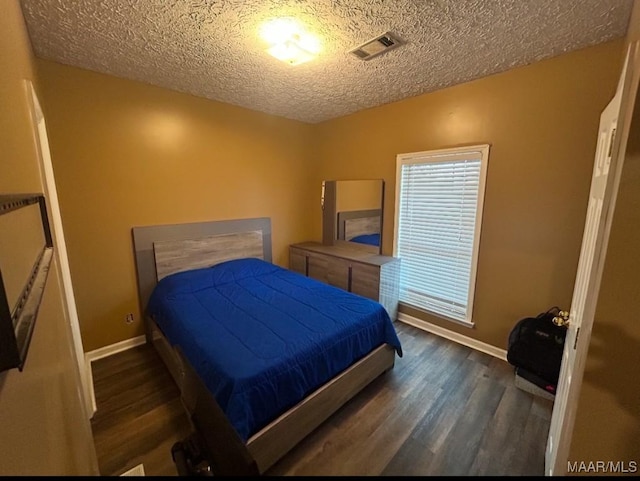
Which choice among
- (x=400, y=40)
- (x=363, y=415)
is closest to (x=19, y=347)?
(x=363, y=415)

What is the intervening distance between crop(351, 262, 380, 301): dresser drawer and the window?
437mm

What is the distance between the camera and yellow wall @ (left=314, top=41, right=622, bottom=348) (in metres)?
1.92

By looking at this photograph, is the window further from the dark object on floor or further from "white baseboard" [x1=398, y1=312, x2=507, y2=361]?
the dark object on floor

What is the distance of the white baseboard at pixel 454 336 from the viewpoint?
8.14 ft

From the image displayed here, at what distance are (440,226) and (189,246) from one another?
2685 millimetres

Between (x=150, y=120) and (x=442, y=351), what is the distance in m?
3.60

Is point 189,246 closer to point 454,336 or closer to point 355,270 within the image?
point 355,270

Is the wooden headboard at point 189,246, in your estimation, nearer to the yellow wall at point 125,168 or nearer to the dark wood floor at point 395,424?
the yellow wall at point 125,168

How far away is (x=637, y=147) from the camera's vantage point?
2.41 ft

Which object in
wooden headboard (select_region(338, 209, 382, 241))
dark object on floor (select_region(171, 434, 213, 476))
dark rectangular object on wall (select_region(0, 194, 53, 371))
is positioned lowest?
dark object on floor (select_region(171, 434, 213, 476))

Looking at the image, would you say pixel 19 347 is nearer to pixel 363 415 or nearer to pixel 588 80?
pixel 363 415

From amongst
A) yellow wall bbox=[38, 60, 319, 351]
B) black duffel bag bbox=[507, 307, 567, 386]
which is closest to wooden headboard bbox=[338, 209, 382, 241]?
yellow wall bbox=[38, 60, 319, 351]

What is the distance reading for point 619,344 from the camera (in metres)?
0.79

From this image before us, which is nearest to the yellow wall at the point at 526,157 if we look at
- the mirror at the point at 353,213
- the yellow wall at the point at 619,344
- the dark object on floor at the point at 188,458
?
the mirror at the point at 353,213
